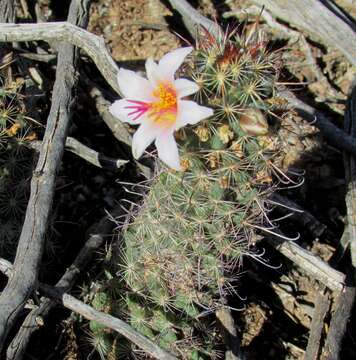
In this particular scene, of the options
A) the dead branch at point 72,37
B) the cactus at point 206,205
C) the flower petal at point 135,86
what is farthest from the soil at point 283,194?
the flower petal at point 135,86

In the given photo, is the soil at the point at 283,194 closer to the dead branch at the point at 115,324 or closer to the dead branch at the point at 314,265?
the dead branch at the point at 314,265

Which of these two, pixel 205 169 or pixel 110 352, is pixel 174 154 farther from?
pixel 110 352

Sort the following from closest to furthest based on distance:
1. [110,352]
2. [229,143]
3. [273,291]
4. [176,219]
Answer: [229,143]
[176,219]
[110,352]
[273,291]

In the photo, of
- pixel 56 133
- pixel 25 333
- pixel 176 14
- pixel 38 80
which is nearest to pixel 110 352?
pixel 25 333

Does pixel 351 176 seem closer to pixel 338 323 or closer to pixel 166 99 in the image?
pixel 338 323

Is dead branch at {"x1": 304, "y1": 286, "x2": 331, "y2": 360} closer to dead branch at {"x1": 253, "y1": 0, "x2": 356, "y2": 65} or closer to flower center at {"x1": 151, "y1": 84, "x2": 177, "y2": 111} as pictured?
dead branch at {"x1": 253, "y1": 0, "x2": 356, "y2": 65}

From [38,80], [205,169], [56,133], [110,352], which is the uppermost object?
[205,169]
